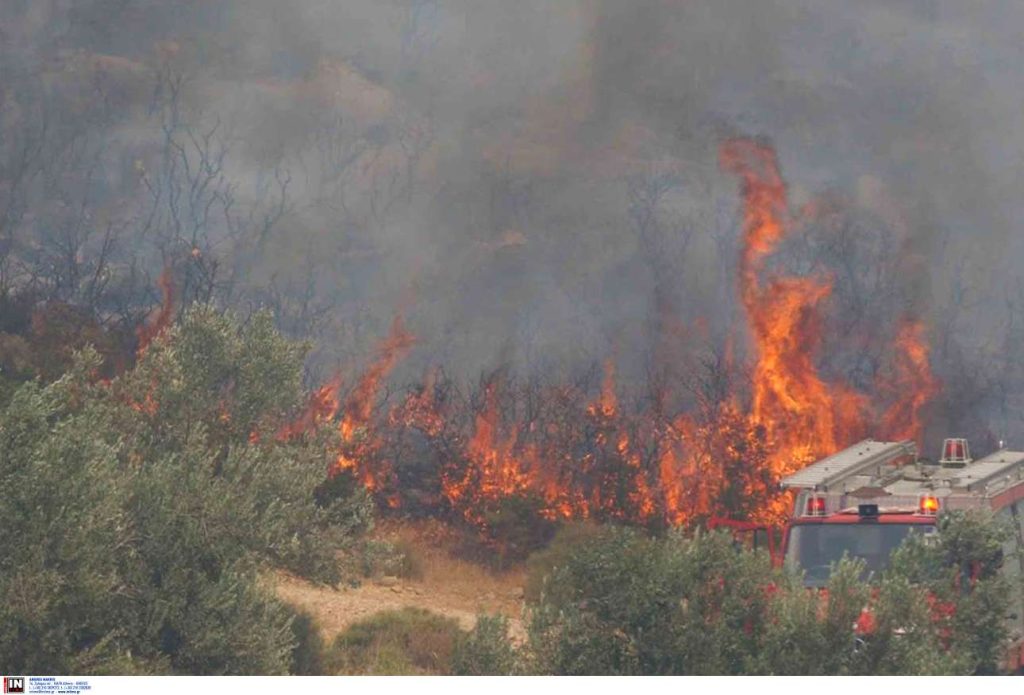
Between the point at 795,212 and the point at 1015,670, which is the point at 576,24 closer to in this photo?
the point at 795,212

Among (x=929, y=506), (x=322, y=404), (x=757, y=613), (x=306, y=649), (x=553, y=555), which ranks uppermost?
(x=322, y=404)

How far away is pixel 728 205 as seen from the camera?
5509 centimetres

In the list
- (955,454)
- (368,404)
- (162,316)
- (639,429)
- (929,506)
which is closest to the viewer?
(929,506)

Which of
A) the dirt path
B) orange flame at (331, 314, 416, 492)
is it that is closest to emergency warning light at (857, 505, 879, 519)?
the dirt path

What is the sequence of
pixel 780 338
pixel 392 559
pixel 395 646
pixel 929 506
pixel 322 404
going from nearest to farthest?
pixel 929 506 < pixel 395 646 < pixel 392 559 < pixel 322 404 < pixel 780 338

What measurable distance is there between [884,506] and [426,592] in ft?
50.1

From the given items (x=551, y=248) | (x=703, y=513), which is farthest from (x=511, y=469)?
(x=551, y=248)

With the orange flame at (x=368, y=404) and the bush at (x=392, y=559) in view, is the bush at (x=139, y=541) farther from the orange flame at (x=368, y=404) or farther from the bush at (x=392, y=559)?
the orange flame at (x=368, y=404)

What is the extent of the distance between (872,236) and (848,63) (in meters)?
9.81

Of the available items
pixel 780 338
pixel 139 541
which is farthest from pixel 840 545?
pixel 780 338

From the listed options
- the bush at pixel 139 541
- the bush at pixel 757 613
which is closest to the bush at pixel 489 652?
the bush at pixel 757 613

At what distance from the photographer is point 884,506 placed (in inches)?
754

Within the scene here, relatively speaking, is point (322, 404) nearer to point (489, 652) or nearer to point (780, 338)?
point (780, 338)

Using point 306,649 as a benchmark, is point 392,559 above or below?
above
